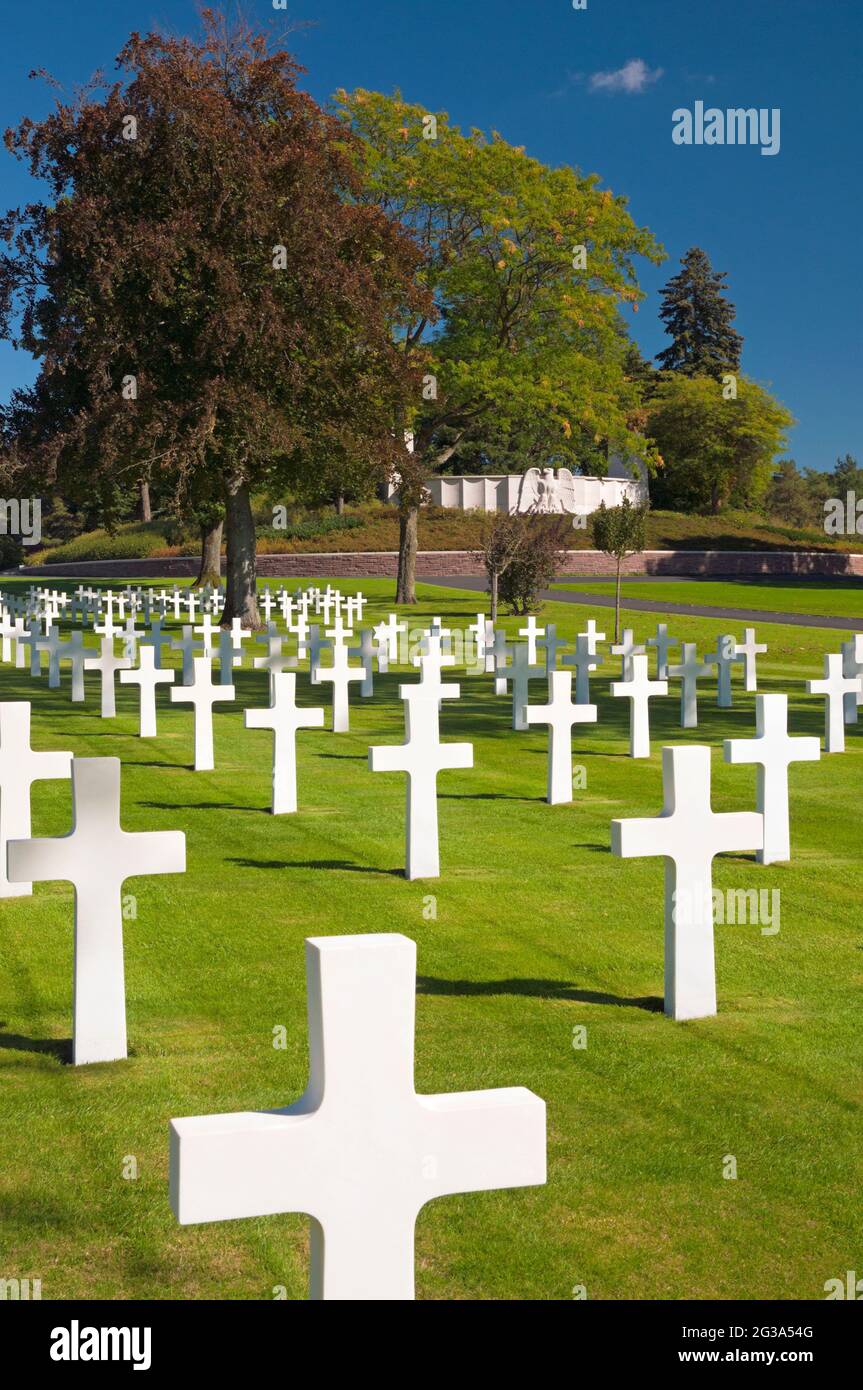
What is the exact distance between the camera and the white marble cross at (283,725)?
441 inches

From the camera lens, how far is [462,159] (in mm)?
37156

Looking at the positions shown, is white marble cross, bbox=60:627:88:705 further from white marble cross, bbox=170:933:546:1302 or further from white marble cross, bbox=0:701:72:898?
white marble cross, bbox=170:933:546:1302

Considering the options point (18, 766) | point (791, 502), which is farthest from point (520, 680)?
point (791, 502)

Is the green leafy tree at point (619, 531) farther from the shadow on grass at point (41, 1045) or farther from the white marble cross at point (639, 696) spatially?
the shadow on grass at point (41, 1045)

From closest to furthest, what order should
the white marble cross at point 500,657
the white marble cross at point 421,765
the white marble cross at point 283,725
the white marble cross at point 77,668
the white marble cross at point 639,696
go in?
the white marble cross at point 421,765
the white marble cross at point 283,725
the white marble cross at point 639,696
the white marble cross at point 77,668
the white marble cross at point 500,657

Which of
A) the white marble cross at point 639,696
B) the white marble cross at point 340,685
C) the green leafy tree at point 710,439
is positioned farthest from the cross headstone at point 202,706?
the green leafy tree at point 710,439

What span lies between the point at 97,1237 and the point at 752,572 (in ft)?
223

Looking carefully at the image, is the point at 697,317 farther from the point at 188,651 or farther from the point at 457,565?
the point at 188,651

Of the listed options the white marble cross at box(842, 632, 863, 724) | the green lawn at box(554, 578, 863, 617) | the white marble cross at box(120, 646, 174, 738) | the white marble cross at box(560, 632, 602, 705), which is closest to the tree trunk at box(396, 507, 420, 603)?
the green lawn at box(554, 578, 863, 617)

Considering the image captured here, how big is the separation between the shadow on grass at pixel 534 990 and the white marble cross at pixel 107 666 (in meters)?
10.6

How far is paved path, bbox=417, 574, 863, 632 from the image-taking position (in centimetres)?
3700

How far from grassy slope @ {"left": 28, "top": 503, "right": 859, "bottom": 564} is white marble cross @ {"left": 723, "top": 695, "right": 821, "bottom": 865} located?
54700 millimetres

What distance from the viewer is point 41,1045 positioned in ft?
20.3

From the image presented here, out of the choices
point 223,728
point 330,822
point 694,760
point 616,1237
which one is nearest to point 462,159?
point 223,728
